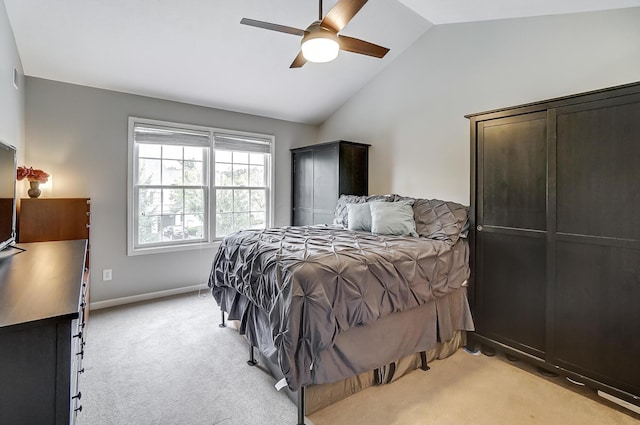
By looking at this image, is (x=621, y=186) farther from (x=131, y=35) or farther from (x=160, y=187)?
(x=160, y=187)

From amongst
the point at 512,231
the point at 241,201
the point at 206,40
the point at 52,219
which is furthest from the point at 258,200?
the point at 512,231

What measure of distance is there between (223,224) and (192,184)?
0.70 m

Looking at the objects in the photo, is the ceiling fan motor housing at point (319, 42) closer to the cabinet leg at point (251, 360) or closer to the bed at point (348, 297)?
the bed at point (348, 297)

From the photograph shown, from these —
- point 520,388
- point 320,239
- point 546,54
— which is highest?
point 546,54

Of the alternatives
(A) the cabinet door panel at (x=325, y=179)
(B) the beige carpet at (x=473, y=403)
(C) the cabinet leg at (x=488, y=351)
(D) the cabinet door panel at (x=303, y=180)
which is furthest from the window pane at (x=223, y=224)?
(C) the cabinet leg at (x=488, y=351)

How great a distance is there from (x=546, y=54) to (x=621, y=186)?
4.91 ft

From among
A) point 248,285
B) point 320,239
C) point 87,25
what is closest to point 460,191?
point 320,239

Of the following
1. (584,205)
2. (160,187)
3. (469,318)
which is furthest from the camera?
(160,187)

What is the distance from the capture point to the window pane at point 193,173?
4.19m

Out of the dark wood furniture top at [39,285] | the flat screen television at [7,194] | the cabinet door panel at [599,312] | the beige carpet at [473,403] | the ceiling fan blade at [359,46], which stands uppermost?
the ceiling fan blade at [359,46]

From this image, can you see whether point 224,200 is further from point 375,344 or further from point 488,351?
point 488,351

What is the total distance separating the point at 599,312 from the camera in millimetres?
2035

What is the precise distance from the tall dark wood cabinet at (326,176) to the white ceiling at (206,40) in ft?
2.98

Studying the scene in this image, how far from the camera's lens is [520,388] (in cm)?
217
